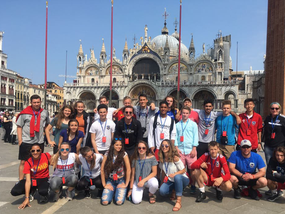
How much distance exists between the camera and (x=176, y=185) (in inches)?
180

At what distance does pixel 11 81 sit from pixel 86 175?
1989 inches

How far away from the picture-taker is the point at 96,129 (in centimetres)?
537

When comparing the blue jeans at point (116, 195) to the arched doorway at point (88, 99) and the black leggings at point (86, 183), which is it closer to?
the black leggings at point (86, 183)

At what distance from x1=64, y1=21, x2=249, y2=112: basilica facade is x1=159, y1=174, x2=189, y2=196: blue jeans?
32141 millimetres

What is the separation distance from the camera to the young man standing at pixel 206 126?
223 inches

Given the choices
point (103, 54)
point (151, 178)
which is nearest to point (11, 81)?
point (103, 54)

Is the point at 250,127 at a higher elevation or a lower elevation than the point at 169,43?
lower

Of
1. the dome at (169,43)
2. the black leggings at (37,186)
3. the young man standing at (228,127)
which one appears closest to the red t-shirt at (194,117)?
the young man standing at (228,127)

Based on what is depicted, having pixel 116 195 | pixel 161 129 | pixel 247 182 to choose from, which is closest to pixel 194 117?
pixel 161 129

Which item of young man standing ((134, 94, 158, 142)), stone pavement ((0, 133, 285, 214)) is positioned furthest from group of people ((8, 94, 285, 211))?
young man standing ((134, 94, 158, 142))

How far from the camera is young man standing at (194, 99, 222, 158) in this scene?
567 cm

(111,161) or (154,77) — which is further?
(154,77)

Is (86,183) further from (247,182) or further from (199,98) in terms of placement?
(199,98)

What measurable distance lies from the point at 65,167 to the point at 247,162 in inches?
156
